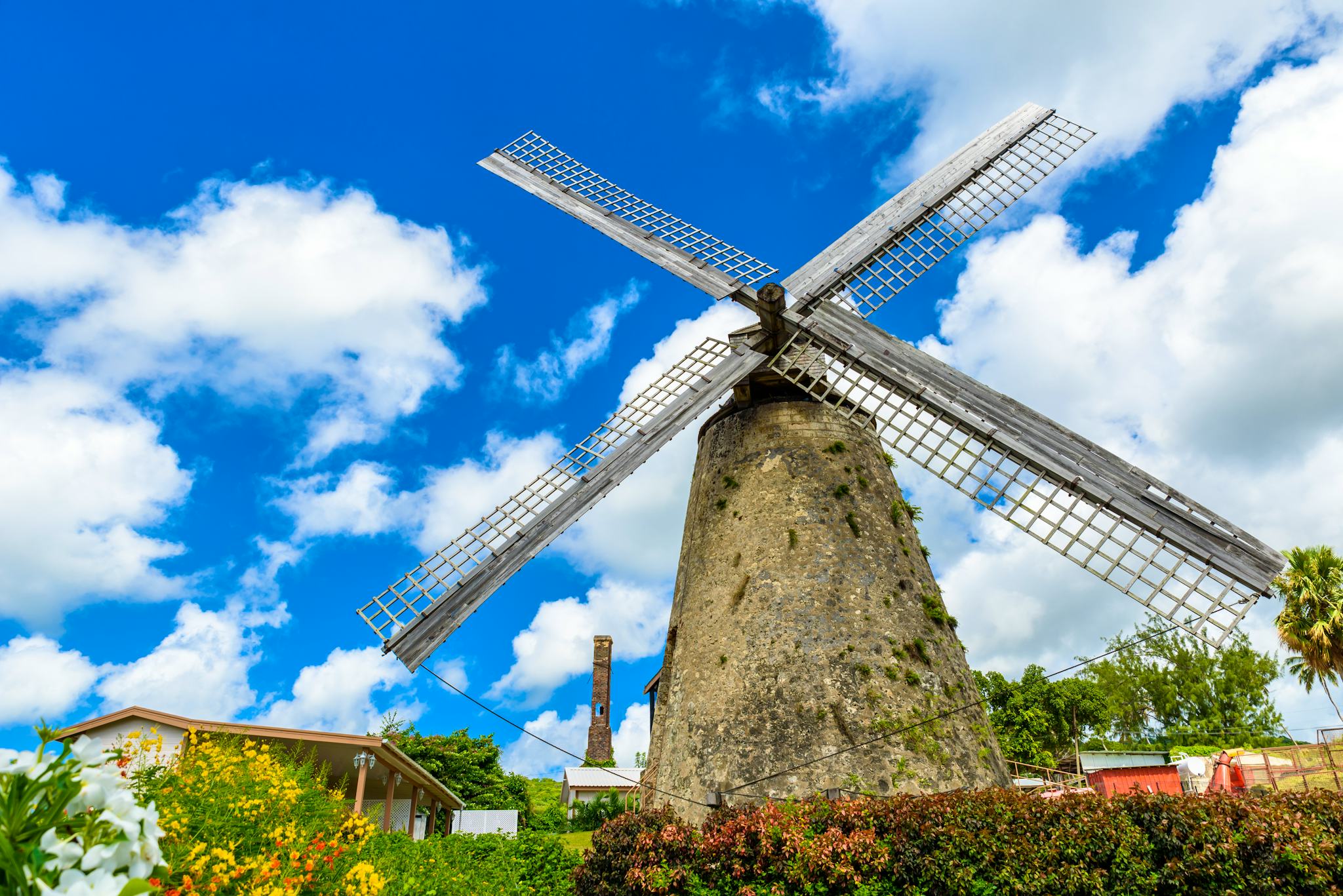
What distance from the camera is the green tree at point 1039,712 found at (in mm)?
34562

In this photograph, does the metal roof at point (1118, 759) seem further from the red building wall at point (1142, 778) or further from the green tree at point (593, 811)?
the green tree at point (593, 811)

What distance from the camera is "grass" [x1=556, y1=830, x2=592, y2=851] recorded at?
23.3 metres

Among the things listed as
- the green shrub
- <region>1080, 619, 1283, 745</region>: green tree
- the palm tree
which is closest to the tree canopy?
<region>1080, 619, 1283, 745</region>: green tree

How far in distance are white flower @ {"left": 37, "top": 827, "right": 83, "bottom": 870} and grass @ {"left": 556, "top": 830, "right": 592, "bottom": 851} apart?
75.5 feet

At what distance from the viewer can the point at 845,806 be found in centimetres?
831

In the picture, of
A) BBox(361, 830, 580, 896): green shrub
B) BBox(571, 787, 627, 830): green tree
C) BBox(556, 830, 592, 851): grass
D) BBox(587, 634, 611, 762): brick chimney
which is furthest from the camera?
BBox(587, 634, 611, 762): brick chimney

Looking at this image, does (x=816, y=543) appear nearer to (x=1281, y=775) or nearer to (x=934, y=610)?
(x=934, y=610)

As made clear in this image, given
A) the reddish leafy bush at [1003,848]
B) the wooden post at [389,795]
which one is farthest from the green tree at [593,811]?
the reddish leafy bush at [1003,848]

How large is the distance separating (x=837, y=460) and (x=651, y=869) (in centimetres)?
611

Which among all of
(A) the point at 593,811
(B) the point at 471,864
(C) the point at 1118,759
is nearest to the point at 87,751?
(B) the point at 471,864

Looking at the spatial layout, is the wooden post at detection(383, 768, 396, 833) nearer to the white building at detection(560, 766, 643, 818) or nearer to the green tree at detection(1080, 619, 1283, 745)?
the white building at detection(560, 766, 643, 818)

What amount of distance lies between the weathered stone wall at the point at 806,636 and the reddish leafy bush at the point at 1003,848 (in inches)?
35.9

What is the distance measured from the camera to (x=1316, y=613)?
74.1 feet

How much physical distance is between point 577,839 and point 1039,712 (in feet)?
80.1
